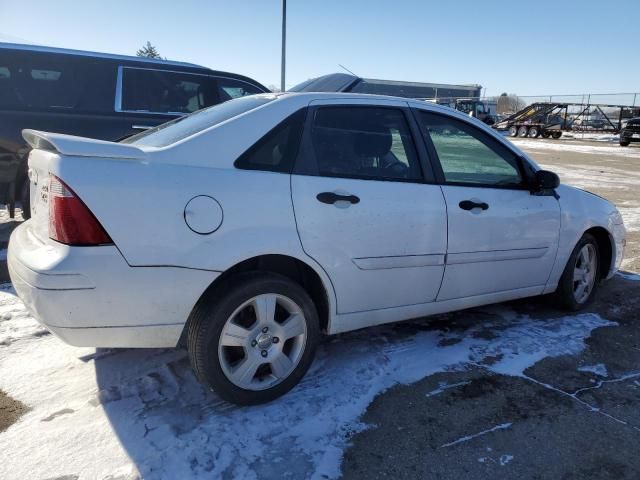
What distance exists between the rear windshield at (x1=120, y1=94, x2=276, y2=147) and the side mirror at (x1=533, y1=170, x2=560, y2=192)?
6.51ft

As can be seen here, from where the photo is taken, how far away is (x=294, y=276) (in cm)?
296

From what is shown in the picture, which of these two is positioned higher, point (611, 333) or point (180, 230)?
point (180, 230)

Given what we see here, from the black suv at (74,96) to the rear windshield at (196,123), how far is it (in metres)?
2.53

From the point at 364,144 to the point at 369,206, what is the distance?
0.44 m

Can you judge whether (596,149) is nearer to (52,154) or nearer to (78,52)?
(78,52)

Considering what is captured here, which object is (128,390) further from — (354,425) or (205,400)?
(354,425)

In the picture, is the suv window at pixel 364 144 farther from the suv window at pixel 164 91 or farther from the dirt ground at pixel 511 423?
the suv window at pixel 164 91

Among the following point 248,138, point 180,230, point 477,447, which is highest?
point 248,138

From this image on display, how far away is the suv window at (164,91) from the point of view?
591 cm

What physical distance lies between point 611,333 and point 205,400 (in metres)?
3.00

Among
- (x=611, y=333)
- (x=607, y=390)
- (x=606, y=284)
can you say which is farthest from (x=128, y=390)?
(x=606, y=284)

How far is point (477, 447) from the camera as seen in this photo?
2480 mm

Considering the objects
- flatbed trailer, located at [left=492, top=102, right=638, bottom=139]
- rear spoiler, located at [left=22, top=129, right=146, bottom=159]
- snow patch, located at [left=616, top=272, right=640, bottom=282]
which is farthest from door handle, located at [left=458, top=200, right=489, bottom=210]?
flatbed trailer, located at [left=492, top=102, right=638, bottom=139]

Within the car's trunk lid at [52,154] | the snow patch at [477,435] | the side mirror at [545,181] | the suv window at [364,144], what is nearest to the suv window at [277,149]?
the suv window at [364,144]
